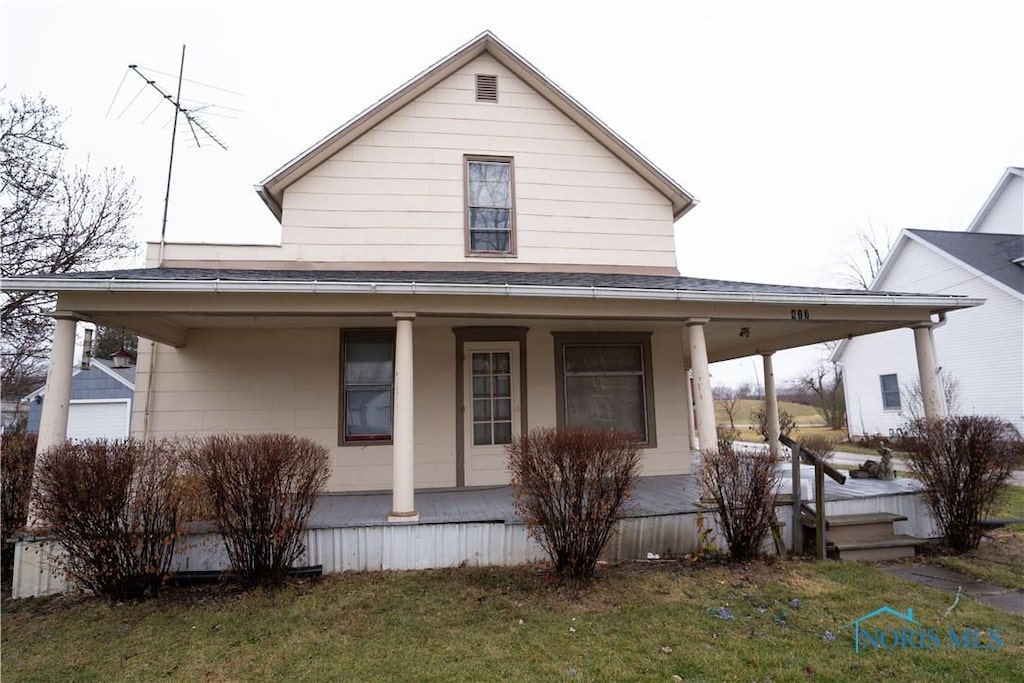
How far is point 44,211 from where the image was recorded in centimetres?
1112

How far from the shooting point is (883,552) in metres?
5.33

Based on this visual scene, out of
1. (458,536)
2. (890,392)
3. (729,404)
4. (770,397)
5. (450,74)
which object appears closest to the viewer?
(458,536)

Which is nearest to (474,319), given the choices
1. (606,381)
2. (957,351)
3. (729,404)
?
(606,381)

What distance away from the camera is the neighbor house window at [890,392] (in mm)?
17125

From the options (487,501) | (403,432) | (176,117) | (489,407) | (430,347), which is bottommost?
(487,501)

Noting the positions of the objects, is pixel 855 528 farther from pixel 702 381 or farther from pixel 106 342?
pixel 106 342

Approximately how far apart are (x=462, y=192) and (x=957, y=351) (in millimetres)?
15778

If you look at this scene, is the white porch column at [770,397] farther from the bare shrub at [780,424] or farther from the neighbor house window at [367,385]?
the neighbor house window at [367,385]

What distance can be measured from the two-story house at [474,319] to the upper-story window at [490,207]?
0.02 metres

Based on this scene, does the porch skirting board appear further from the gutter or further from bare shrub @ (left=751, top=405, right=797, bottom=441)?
bare shrub @ (left=751, top=405, right=797, bottom=441)

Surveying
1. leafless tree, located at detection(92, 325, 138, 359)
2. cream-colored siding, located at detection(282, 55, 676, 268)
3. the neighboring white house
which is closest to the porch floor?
cream-colored siding, located at detection(282, 55, 676, 268)

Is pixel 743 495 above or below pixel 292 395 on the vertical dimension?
below

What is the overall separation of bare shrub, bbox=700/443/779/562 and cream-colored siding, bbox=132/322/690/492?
3.20 meters

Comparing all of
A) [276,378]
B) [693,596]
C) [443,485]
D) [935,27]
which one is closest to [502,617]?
[693,596]
